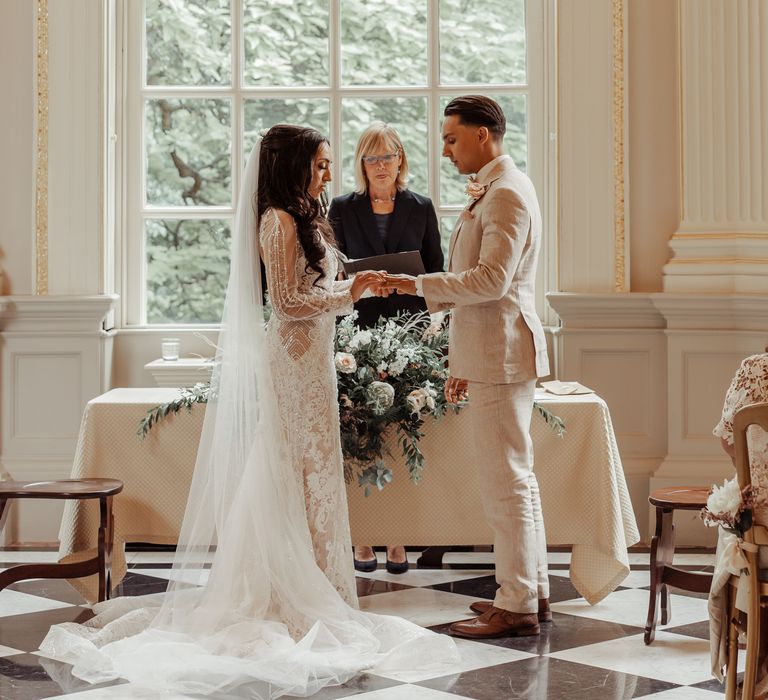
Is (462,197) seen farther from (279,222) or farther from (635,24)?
(279,222)

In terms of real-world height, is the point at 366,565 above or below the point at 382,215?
below

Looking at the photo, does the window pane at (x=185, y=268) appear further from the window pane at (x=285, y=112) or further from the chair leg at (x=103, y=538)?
the chair leg at (x=103, y=538)

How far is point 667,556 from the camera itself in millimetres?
4285

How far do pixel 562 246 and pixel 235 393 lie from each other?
95.7 inches

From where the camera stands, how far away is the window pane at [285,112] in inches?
247

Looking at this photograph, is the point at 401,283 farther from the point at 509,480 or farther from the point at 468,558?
the point at 468,558

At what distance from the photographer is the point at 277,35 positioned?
246 inches

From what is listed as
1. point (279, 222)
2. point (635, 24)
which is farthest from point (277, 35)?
point (279, 222)

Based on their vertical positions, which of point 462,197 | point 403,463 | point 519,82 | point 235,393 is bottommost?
point 403,463

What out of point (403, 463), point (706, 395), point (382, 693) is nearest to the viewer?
point (382, 693)

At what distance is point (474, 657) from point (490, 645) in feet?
0.52

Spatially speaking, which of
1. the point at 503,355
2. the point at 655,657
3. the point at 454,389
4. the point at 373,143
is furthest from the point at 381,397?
the point at 373,143

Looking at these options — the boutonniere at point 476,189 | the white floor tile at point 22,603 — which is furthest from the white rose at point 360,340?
the white floor tile at point 22,603

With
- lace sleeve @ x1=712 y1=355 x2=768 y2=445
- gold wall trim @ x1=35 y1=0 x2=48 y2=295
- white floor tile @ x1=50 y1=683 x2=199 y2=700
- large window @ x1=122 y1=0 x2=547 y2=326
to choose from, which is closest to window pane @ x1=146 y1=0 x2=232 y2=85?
large window @ x1=122 y1=0 x2=547 y2=326
